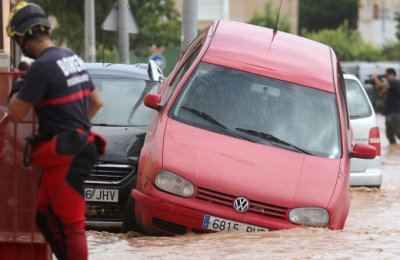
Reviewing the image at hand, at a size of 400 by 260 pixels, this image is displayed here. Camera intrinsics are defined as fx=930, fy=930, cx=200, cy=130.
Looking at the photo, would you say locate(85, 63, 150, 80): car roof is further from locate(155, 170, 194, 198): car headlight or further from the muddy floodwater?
locate(155, 170, 194, 198): car headlight

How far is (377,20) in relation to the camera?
96875mm

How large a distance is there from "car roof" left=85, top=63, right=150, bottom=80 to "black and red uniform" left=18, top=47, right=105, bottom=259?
512cm

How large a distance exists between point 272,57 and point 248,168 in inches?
66.9

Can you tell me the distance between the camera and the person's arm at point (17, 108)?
195 inches

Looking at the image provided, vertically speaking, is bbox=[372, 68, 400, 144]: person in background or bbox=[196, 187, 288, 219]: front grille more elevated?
bbox=[196, 187, 288, 219]: front grille

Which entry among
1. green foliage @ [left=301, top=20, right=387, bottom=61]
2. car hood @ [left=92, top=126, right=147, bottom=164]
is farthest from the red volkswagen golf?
green foliage @ [left=301, top=20, right=387, bottom=61]

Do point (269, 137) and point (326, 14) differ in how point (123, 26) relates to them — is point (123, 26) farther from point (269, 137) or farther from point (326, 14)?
point (326, 14)

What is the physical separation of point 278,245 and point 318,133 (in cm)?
167

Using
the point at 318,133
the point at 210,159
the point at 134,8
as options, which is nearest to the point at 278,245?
the point at 210,159

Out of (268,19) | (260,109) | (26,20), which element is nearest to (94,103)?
(26,20)

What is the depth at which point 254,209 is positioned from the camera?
7.10m

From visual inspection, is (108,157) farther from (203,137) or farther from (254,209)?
(254,209)

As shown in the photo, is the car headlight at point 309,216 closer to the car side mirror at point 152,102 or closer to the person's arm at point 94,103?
the car side mirror at point 152,102

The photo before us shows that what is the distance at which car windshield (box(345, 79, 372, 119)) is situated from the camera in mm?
12812
